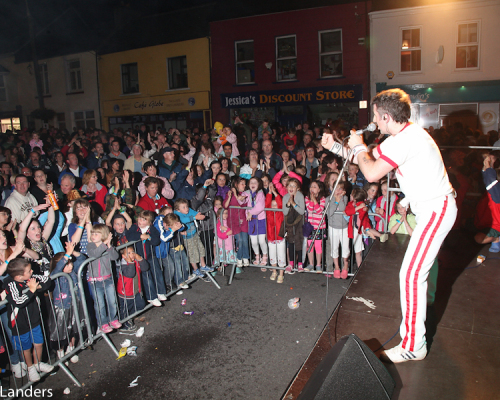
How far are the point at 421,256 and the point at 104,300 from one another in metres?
3.92

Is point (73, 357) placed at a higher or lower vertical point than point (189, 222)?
lower

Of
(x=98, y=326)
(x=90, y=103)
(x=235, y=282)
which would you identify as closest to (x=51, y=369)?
(x=98, y=326)

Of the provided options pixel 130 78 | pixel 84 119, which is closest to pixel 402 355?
pixel 130 78

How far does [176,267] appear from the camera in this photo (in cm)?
587

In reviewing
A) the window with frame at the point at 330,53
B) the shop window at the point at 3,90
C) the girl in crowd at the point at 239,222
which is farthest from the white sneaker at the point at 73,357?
Answer: the shop window at the point at 3,90

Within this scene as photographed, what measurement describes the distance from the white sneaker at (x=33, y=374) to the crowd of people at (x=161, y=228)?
0.04ft

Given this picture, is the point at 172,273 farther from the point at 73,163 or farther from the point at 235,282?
the point at 73,163

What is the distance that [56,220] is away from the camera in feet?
18.0

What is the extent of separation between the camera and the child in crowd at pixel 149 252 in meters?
5.23

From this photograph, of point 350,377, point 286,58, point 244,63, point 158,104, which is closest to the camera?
point 350,377

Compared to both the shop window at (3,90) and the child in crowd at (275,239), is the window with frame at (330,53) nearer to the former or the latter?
the child in crowd at (275,239)

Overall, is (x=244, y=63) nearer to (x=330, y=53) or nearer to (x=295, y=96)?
(x=295, y=96)

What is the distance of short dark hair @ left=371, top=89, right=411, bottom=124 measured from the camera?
269cm

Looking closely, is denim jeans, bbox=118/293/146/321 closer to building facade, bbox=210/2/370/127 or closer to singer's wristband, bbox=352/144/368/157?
singer's wristband, bbox=352/144/368/157
